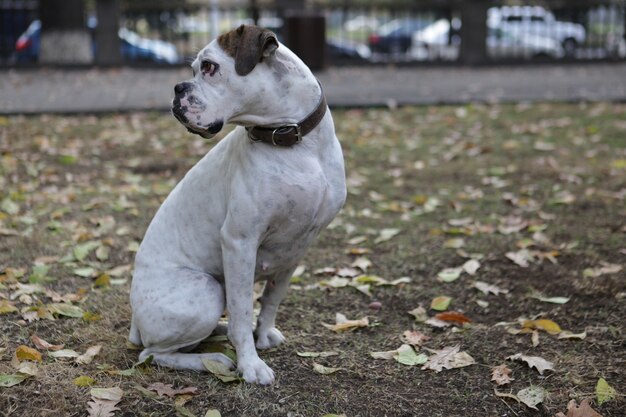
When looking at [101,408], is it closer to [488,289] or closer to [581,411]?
[581,411]

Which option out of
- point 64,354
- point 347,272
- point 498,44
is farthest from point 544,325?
point 498,44

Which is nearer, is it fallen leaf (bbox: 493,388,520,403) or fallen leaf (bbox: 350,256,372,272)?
fallen leaf (bbox: 493,388,520,403)

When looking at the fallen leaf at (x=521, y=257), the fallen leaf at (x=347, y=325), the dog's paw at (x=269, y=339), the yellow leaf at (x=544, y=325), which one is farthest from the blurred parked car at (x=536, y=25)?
the dog's paw at (x=269, y=339)

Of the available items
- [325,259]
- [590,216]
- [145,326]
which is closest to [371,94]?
[590,216]

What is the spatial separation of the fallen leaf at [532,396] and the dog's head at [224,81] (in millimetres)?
1849

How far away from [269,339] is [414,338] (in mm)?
809

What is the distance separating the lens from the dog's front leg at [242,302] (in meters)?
3.54

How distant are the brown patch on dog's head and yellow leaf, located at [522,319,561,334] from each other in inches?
87.0

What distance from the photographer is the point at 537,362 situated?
3971 millimetres

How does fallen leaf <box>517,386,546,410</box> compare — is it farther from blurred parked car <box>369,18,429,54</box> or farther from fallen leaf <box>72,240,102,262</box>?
blurred parked car <box>369,18,429,54</box>

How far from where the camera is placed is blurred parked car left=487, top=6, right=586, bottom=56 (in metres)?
20.9

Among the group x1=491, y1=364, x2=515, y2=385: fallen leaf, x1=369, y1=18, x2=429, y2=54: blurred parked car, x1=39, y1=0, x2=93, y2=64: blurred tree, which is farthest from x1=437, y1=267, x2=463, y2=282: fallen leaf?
x1=369, y1=18, x2=429, y2=54: blurred parked car

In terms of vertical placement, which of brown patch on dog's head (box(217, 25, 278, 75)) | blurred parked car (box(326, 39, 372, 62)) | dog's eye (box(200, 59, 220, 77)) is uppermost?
brown patch on dog's head (box(217, 25, 278, 75))

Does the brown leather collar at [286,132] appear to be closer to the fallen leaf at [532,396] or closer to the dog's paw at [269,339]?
the dog's paw at [269,339]
